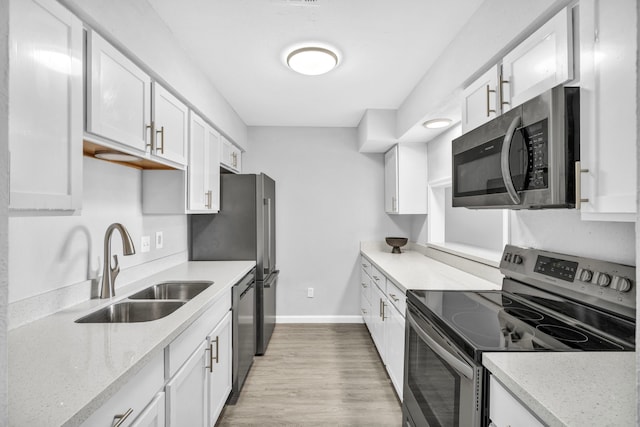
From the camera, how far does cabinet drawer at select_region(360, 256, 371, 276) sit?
11.1 ft

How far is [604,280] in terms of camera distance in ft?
3.83

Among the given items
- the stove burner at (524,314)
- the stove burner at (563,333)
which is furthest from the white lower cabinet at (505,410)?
the stove burner at (524,314)

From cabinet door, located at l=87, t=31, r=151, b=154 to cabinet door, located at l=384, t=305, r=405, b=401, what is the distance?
1813 mm

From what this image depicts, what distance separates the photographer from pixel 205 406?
168 centimetres

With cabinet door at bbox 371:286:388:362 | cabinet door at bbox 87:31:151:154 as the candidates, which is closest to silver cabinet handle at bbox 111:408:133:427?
cabinet door at bbox 87:31:151:154

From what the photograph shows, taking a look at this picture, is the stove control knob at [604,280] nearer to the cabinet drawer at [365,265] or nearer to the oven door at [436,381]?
the oven door at [436,381]

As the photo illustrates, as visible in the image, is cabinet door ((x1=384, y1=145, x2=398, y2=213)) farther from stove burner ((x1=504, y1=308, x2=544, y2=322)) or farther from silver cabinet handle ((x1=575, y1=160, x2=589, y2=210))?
silver cabinet handle ((x1=575, y1=160, x2=589, y2=210))

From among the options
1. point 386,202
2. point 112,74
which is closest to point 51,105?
point 112,74

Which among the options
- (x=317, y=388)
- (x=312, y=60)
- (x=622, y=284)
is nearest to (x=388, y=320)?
(x=317, y=388)

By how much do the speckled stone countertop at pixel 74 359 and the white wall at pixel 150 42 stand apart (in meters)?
1.17

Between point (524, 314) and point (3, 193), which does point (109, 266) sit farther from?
point (524, 314)

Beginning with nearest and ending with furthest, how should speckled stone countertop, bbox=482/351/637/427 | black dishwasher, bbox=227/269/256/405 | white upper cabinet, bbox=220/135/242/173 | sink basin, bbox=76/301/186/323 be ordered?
1. speckled stone countertop, bbox=482/351/637/427
2. sink basin, bbox=76/301/186/323
3. black dishwasher, bbox=227/269/256/405
4. white upper cabinet, bbox=220/135/242/173

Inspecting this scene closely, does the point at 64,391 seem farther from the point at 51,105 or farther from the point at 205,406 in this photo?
the point at 205,406

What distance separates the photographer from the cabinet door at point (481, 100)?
1558 mm
